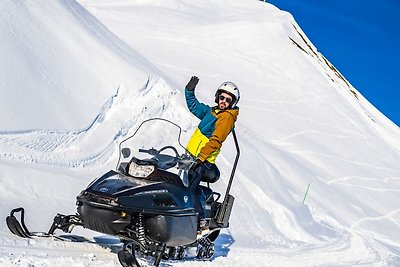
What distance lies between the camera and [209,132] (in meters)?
6.53

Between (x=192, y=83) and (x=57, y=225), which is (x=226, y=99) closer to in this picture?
(x=192, y=83)

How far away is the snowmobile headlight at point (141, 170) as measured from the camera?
18.6ft

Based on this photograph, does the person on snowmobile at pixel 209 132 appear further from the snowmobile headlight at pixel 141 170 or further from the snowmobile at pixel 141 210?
the snowmobile headlight at pixel 141 170

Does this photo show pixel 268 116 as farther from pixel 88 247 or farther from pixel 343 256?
pixel 88 247

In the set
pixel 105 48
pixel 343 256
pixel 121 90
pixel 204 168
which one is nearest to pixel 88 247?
pixel 204 168

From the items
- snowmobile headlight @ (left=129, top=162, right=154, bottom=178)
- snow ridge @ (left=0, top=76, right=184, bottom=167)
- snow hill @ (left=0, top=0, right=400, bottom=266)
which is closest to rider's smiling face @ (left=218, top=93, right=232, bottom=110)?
snowmobile headlight @ (left=129, top=162, right=154, bottom=178)

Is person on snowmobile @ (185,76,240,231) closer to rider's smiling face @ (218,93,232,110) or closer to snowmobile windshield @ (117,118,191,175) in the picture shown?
rider's smiling face @ (218,93,232,110)

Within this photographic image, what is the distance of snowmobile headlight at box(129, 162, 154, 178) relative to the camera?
5665 millimetres

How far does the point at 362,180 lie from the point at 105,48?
10.2 meters

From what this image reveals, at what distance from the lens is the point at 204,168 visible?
620 cm

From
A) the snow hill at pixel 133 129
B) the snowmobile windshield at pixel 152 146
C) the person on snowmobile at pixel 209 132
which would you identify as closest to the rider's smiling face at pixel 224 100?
the person on snowmobile at pixel 209 132

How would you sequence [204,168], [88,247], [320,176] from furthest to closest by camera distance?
[320,176] → [204,168] → [88,247]

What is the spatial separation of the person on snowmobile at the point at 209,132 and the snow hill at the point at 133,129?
93cm

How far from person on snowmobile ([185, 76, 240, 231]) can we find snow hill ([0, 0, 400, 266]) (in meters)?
0.93
